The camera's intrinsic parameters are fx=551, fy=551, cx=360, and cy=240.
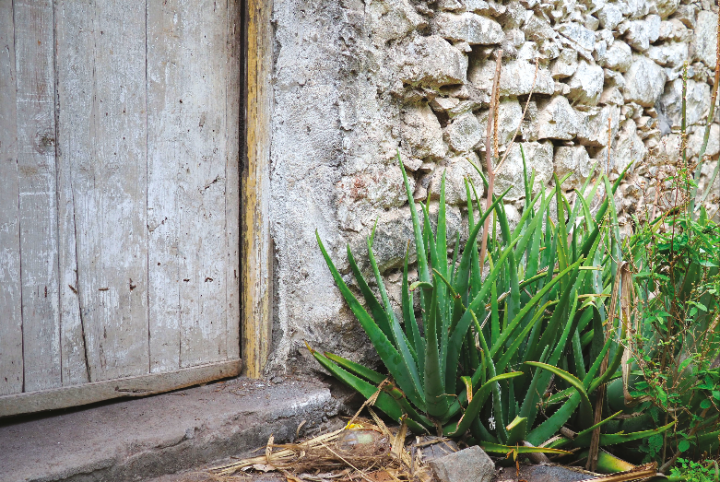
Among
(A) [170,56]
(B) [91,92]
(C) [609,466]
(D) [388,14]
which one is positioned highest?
(D) [388,14]

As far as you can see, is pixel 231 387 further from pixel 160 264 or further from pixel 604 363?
pixel 604 363

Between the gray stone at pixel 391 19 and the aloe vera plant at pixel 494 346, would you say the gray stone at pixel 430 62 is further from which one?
the aloe vera plant at pixel 494 346

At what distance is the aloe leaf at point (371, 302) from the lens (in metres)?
1.63

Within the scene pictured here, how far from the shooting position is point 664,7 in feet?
9.76

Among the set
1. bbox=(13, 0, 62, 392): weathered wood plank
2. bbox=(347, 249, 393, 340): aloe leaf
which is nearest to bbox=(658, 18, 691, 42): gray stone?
bbox=(347, 249, 393, 340): aloe leaf

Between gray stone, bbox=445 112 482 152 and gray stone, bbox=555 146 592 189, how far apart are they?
2.00 feet

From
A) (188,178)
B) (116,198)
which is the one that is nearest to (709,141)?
(188,178)

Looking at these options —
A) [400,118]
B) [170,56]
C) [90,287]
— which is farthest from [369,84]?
[90,287]

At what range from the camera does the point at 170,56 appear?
65.3 inches

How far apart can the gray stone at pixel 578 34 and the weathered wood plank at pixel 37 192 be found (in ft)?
6.52

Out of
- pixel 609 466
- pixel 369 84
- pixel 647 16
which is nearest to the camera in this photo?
pixel 609 466

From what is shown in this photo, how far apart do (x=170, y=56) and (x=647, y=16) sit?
98.7 inches

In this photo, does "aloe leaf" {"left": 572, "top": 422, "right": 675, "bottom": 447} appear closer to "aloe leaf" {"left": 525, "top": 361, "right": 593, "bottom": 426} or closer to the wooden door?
"aloe leaf" {"left": 525, "top": 361, "right": 593, "bottom": 426}

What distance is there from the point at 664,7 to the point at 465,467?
9.17ft
